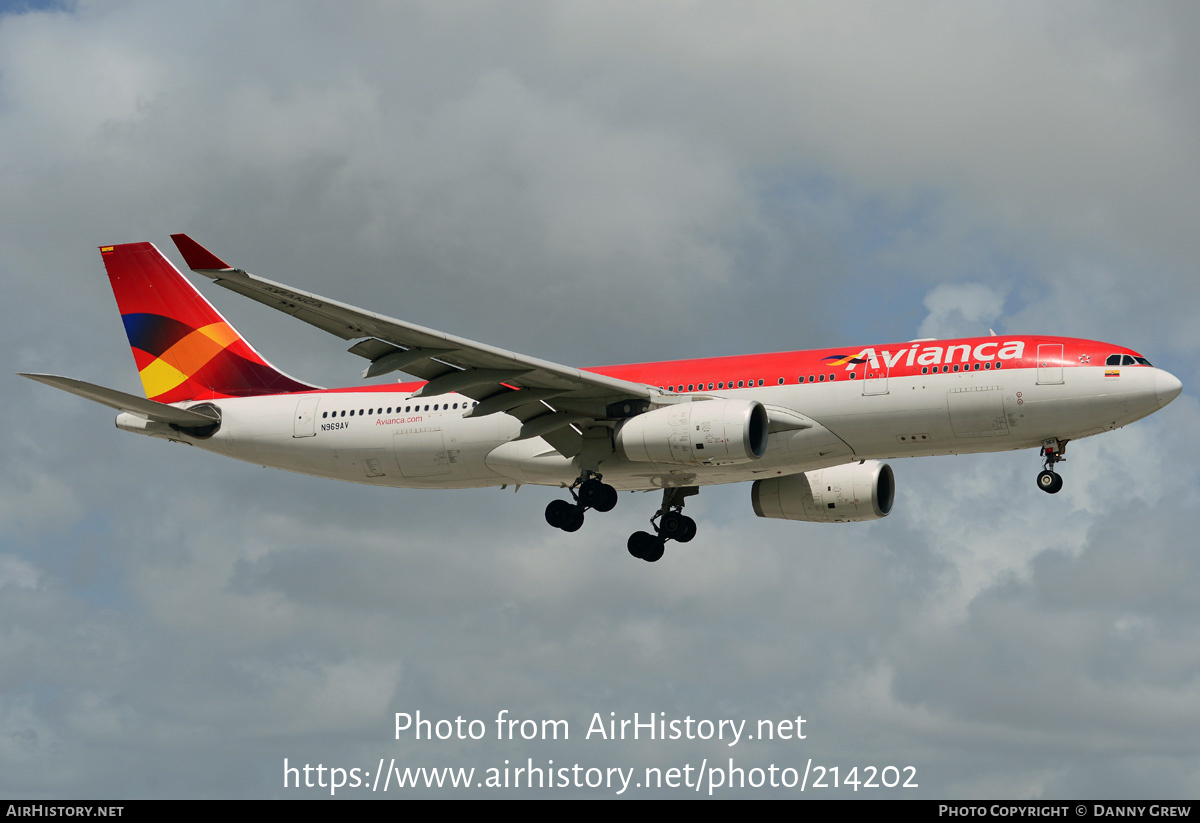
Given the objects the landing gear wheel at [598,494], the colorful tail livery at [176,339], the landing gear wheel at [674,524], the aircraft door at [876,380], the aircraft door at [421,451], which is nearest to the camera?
the aircraft door at [876,380]

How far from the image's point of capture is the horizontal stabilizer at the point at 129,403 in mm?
37219

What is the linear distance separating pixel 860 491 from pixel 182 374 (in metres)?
22.8

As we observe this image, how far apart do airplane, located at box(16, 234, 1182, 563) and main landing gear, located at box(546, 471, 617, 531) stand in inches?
2.0

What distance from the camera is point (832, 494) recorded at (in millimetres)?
43938

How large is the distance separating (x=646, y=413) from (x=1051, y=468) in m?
10.9

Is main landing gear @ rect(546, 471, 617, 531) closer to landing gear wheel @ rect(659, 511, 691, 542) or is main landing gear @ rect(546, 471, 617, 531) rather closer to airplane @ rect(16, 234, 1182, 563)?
airplane @ rect(16, 234, 1182, 563)

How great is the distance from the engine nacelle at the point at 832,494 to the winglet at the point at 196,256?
19325 millimetres

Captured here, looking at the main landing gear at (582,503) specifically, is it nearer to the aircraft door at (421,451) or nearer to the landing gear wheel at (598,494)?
the landing gear wheel at (598,494)

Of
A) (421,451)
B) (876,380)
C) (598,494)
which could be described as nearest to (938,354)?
(876,380)

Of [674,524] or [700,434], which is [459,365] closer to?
[700,434]

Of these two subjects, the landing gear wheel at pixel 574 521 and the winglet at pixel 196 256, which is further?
the landing gear wheel at pixel 574 521

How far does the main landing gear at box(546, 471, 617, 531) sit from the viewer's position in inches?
1585

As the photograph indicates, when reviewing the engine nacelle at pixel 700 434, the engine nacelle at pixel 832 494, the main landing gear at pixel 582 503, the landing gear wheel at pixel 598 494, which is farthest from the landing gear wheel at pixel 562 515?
the engine nacelle at pixel 832 494

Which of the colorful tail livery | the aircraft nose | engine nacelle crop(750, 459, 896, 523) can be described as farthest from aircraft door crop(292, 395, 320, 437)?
the aircraft nose
